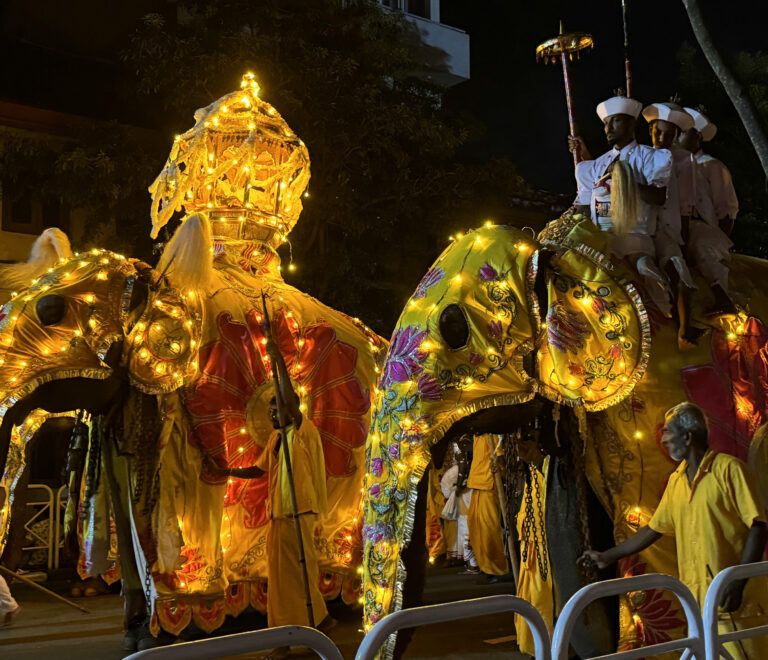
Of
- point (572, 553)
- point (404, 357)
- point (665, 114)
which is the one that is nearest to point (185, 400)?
point (572, 553)

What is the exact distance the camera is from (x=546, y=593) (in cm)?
586

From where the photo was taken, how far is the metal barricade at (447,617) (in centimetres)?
278

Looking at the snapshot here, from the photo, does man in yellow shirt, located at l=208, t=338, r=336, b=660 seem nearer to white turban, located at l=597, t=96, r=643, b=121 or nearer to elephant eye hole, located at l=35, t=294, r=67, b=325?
elephant eye hole, located at l=35, t=294, r=67, b=325

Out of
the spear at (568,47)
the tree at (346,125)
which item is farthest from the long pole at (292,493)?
the tree at (346,125)

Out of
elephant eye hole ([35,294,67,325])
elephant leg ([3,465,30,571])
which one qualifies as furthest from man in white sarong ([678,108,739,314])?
elephant leg ([3,465,30,571])

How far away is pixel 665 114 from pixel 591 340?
1.73m

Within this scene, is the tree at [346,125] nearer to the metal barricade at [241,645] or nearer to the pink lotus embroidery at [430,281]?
the pink lotus embroidery at [430,281]

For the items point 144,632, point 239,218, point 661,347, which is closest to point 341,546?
point 144,632

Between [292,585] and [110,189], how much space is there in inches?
309

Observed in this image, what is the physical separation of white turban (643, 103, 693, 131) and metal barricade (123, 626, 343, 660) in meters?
3.95

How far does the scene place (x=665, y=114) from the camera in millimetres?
5695

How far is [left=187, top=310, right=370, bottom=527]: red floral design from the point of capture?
26.0 ft

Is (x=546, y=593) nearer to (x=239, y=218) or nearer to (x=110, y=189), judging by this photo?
(x=239, y=218)

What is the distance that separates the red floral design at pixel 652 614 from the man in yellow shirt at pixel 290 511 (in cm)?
319
